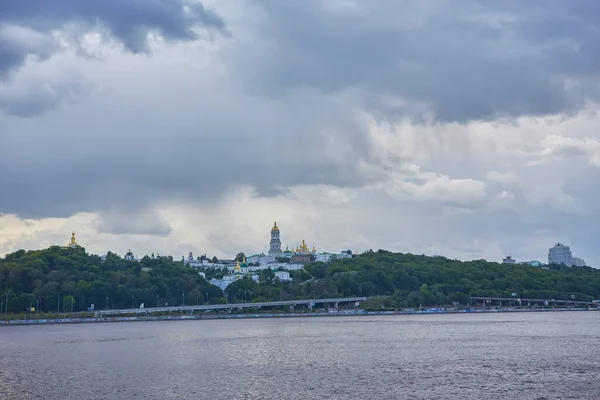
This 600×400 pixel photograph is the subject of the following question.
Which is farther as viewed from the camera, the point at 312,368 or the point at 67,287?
the point at 67,287

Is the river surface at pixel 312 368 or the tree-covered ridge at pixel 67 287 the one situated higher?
the tree-covered ridge at pixel 67 287

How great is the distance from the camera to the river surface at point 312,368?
5225 centimetres

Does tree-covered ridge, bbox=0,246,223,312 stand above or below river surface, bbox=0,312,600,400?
above

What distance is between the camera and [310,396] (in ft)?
166

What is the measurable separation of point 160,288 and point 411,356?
5240 inches

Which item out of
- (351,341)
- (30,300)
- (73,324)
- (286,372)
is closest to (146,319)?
(73,324)

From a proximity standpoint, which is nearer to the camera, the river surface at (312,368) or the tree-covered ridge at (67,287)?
the river surface at (312,368)

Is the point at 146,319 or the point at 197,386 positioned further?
the point at 146,319

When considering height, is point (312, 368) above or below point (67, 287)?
below

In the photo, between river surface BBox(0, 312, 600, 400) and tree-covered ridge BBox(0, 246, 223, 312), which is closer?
river surface BBox(0, 312, 600, 400)

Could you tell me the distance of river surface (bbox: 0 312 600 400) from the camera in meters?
52.2

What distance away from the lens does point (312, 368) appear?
6625 centimetres

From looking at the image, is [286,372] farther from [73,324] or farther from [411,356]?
[73,324]

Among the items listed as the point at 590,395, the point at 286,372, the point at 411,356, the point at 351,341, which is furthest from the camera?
the point at 351,341
